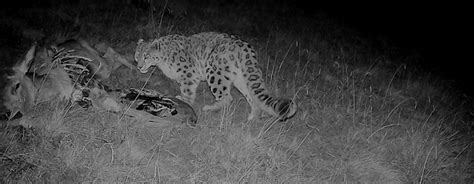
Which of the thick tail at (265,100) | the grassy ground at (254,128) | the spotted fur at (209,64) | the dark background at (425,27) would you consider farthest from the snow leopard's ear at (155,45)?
the dark background at (425,27)

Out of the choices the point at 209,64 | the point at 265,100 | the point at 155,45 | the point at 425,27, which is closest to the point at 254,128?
the point at 265,100

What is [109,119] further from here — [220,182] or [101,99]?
[220,182]

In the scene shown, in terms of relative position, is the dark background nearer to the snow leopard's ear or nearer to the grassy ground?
the grassy ground

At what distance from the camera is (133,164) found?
5.52 meters

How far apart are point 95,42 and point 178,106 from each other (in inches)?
121

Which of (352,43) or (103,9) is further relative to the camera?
(352,43)

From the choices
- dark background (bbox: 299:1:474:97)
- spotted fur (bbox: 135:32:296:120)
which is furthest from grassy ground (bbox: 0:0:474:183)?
dark background (bbox: 299:1:474:97)

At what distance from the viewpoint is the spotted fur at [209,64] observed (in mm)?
7488

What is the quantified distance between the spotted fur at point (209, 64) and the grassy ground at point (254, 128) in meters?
0.30

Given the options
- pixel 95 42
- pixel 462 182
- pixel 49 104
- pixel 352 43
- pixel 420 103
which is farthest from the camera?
pixel 352 43

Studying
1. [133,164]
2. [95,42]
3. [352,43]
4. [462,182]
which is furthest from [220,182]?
[352,43]

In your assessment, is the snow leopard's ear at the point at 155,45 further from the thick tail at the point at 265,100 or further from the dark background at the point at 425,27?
the dark background at the point at 425,27

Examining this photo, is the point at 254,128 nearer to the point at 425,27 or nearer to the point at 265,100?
the point at 265,100

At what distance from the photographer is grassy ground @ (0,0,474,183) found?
214 inches
